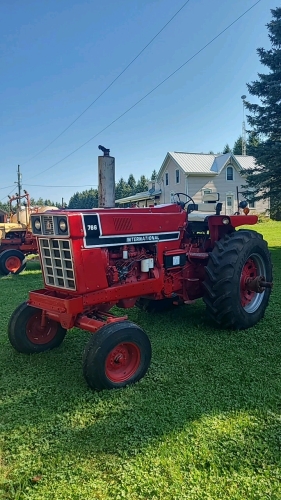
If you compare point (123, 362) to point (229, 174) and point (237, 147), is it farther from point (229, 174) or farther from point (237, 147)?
point (237, 147)

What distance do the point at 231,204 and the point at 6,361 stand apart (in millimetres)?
26733

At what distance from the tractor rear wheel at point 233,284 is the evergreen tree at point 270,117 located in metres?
6.53

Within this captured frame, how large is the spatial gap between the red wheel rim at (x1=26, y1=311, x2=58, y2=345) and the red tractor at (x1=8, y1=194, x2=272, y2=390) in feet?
0.03

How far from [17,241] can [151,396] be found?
8758 millimetres

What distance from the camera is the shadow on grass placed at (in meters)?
2.45

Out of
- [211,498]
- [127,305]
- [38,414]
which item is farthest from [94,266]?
[211,498]

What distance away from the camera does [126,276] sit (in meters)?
3.87

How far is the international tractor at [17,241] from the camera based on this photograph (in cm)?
984

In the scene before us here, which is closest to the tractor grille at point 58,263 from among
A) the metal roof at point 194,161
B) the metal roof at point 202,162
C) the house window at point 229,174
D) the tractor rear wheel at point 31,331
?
the tractor rear wheel at point 31,331

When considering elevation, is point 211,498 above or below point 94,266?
below

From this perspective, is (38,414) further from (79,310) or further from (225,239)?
(225,239)

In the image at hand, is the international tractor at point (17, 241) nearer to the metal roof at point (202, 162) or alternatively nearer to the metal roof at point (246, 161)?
the metal roof at point (202, 162)

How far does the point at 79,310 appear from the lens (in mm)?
3396

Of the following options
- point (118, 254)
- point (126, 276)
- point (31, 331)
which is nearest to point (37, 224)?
point (118, 254)
